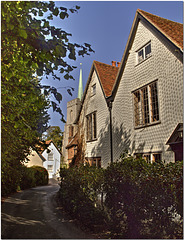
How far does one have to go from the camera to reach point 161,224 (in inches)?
191

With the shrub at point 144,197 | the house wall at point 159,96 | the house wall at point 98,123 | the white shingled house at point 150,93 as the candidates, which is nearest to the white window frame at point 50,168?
the house wall at point 98,123

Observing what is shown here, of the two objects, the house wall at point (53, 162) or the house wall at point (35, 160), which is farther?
the house wall at point (53, 162)

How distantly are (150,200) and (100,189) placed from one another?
107 inches

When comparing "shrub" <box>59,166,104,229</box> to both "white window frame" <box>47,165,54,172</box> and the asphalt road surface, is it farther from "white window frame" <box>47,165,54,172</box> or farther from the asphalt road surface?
"white window frame" <box>47,165,54,172</box>

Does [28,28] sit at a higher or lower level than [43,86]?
higher

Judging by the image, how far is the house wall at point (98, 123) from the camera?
15086mm

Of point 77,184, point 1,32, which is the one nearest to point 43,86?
point 1,32

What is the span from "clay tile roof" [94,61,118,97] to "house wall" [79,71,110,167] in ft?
1.52

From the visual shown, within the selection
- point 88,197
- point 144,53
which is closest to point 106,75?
point 144,53

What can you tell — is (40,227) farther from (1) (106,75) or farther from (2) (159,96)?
(1) (106,75)

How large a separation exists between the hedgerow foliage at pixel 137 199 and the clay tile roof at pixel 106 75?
932cm

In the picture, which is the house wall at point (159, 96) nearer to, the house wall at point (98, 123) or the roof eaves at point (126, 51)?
the roof eaves at point (126, 51)

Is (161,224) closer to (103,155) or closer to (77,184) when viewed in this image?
(77,184)

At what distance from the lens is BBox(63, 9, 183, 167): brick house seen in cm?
962
